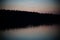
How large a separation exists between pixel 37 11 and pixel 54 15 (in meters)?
0.20

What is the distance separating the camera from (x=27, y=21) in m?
1.27

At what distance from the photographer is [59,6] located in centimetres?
124

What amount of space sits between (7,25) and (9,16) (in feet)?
0.32

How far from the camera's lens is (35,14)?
127 cm

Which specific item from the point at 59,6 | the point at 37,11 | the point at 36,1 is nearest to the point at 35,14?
the point at 37,11

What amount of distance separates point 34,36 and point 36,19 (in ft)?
0.62

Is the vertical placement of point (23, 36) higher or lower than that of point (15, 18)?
lower

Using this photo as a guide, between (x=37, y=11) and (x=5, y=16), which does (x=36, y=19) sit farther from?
(x=5, y=16)

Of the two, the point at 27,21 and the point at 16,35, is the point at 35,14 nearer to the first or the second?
the point at 27,21

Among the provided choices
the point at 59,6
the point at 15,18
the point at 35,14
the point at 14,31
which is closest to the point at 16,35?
the point at 14,31

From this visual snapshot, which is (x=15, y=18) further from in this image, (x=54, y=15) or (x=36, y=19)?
(x=54, y=15)

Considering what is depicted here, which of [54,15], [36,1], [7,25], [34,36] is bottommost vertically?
[34,36]

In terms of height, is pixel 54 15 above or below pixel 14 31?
above

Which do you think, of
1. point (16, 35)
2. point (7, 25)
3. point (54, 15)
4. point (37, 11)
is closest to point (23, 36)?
point (16, 35)
